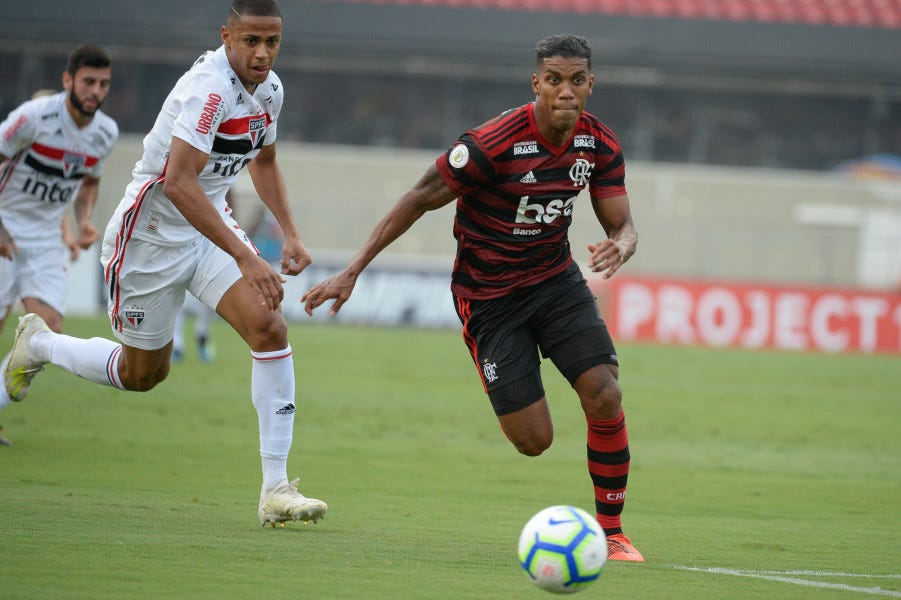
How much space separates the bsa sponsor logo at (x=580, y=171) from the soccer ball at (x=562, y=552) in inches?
79.5

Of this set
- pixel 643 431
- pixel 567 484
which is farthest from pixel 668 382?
pixel 567 484

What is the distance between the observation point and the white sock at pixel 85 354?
285 inches

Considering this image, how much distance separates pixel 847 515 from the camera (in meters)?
8.23

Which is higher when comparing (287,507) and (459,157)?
(459,157)

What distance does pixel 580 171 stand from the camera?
6496 mm

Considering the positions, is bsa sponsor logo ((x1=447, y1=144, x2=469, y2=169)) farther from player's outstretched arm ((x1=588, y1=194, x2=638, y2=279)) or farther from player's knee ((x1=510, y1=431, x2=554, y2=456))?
player's knee ((x1=510, y1=431, x2=554, y2=456))

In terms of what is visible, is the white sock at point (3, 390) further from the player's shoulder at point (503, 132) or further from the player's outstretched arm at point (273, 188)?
the player's shoulder at point (503, 132)

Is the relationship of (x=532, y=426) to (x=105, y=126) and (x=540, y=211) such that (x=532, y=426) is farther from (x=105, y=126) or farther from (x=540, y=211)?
(x=105, y=126)

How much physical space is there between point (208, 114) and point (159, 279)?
104 cm

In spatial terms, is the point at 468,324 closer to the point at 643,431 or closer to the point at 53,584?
the point at 53,584

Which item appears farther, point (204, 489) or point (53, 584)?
point (204, 489)

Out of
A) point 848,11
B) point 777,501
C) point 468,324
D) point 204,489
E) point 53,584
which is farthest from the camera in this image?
point 848,11

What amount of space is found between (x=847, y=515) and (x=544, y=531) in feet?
12.7

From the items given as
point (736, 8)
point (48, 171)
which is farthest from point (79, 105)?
point (736, 8)
